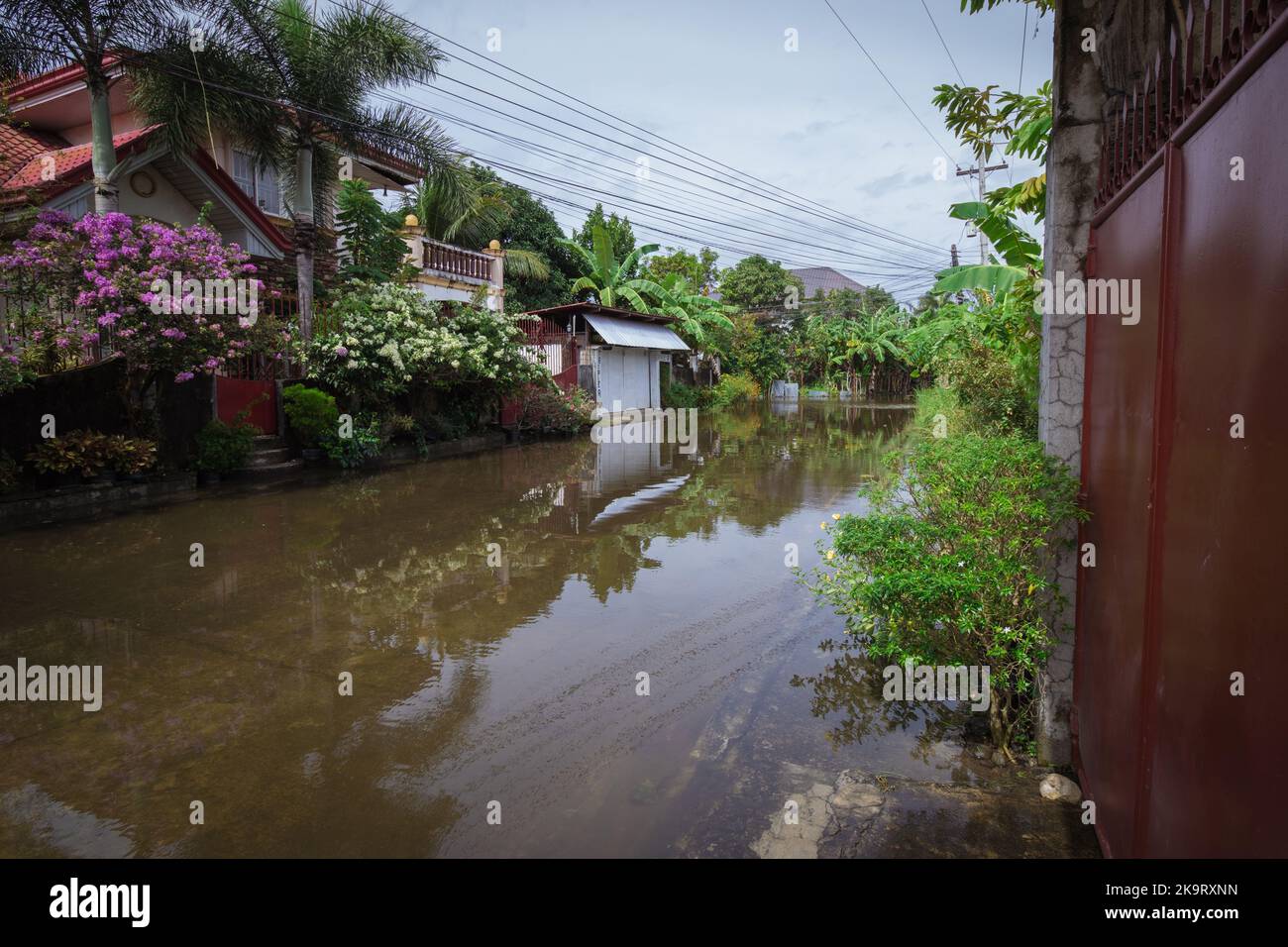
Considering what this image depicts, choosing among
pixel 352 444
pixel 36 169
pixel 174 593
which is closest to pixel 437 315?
pixel 352 444

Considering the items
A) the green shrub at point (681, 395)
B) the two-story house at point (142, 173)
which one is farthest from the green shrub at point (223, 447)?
the green shrub at point (681, 395)

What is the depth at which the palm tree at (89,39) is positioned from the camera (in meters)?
11.6

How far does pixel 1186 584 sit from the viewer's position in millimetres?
2371

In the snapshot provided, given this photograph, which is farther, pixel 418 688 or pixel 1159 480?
pixel 418 688

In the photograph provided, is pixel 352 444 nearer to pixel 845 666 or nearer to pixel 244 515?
pixel 244 515

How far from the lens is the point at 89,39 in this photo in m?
11.9

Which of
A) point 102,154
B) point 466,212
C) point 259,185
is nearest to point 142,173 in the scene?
point 102,154

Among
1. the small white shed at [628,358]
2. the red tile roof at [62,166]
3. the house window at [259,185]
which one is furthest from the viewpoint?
the small white shed at [628,358]

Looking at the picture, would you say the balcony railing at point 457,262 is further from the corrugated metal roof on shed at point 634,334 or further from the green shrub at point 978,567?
the green shrub at point 978,567

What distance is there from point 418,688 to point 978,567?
3.23 m

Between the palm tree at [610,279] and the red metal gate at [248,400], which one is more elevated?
the palm tree at [610,279]

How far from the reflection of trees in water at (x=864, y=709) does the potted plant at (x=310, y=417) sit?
36.5ft

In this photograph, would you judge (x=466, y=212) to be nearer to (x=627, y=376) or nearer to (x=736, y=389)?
(x=627, y=376)

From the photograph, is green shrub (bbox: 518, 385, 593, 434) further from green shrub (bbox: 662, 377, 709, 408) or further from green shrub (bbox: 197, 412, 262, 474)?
green shrub (bbox: 662, 377, 709, 408)
